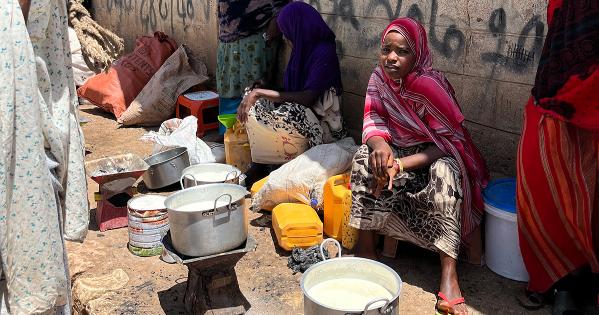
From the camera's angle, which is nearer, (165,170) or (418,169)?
(418,169)

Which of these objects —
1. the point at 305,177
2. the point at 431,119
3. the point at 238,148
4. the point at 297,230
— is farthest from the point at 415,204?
the point at 238,148

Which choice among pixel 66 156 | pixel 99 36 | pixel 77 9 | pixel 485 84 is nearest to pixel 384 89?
pixel 485 84

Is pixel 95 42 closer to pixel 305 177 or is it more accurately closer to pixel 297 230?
pixel 305 177

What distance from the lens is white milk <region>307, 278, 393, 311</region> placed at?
231cm

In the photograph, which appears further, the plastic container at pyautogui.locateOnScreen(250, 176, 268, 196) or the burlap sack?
the burlap sack

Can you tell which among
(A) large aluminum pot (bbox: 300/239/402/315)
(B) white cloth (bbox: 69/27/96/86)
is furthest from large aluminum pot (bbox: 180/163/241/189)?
(B) white cloth (bbox: 69/27/96/86)

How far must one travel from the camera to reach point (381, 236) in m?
3.71

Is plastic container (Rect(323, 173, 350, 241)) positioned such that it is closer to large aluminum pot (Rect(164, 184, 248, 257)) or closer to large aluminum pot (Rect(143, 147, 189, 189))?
large aluminum pot (Rect(164, 184, 248, 257))

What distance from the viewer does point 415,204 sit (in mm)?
3285

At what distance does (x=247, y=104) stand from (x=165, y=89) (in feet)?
6.73

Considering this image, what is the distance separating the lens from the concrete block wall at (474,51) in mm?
3547

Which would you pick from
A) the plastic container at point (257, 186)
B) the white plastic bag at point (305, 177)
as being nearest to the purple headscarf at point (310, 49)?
the white plastic bag at point (305, 177)

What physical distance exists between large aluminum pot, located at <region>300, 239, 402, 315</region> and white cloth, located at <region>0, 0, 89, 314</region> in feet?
3.01

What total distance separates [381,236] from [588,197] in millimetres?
1247
